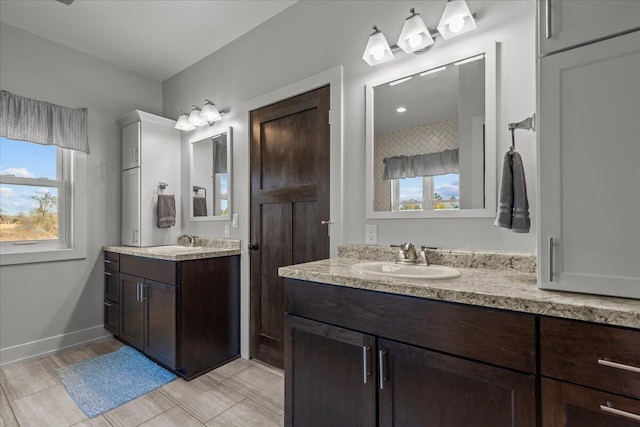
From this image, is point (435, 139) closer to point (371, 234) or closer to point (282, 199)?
point (371, 234)

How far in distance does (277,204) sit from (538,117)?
1729 millimetres

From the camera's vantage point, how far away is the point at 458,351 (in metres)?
0.99

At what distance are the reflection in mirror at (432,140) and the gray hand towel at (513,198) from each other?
A: 0.20 m

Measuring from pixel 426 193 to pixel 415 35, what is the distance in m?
0.81

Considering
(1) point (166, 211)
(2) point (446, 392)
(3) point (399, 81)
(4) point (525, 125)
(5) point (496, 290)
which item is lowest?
(2) point (446, 392)

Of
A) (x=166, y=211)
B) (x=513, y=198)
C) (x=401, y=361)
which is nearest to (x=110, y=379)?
(x=166, y=211)

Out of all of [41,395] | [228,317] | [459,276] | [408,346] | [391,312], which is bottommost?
[41,395]

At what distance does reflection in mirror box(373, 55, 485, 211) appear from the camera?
1.54 metres

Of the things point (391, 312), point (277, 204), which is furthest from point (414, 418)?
point (277, 204)

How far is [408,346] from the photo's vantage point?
3.57ft

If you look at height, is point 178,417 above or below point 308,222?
below

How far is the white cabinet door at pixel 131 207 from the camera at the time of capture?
2.91 meters

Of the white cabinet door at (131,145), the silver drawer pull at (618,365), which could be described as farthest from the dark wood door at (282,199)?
the silver drawer pull at (618,365)

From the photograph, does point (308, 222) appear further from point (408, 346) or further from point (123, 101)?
point (123, 101)
